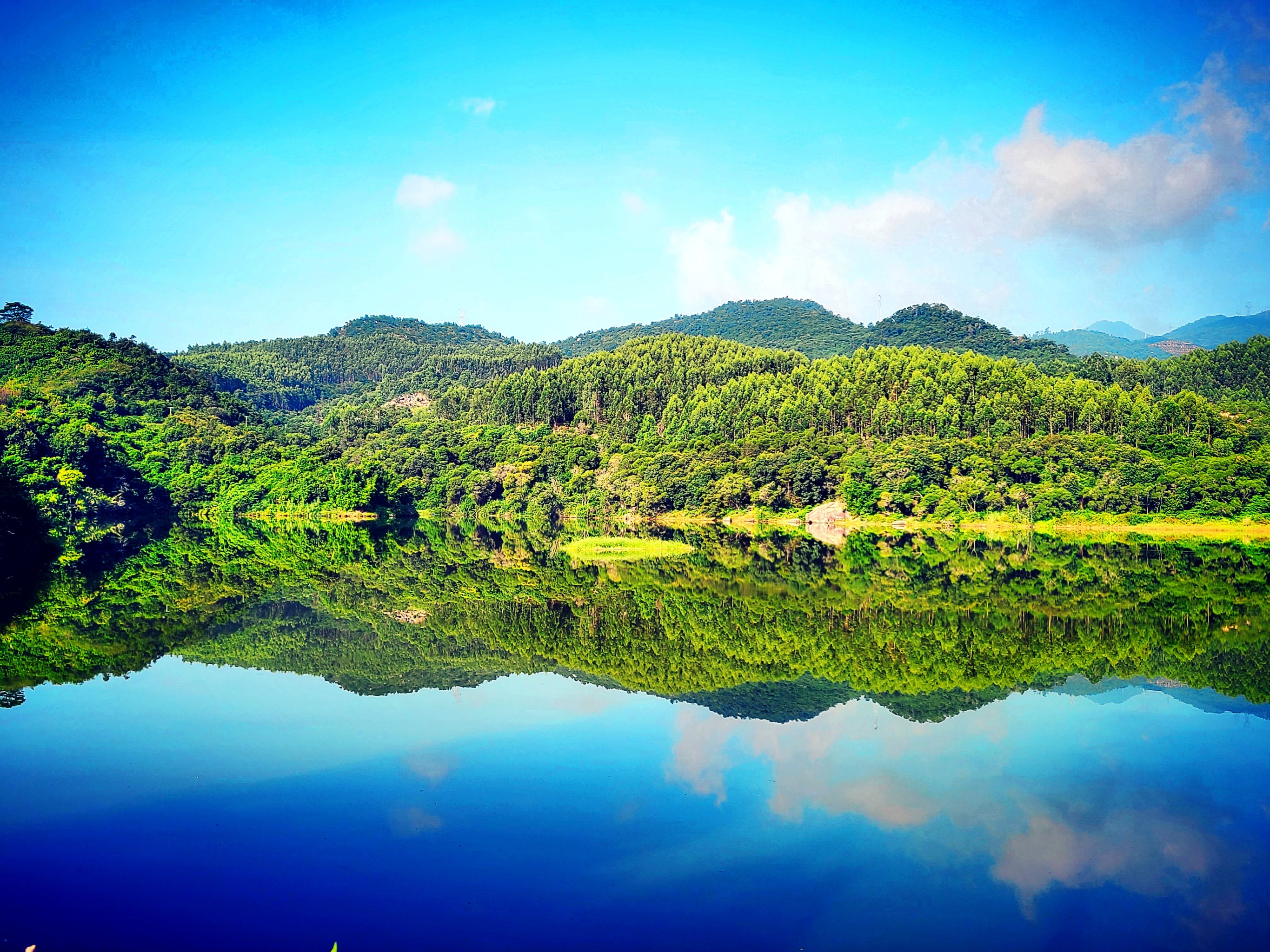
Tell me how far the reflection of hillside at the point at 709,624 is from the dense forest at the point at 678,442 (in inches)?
751

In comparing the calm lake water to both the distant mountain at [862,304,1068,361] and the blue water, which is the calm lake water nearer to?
the blue water

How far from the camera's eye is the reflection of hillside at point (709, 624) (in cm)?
1717

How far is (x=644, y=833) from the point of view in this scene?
9.81 meters

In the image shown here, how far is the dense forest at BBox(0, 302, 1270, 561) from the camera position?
197 ft

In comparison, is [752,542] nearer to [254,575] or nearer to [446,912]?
[254,575]

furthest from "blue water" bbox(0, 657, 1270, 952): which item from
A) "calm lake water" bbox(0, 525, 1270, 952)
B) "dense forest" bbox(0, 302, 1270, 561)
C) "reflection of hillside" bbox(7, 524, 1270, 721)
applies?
"dense forest" bbox(0, 302, 1270, 561)

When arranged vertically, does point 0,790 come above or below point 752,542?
above

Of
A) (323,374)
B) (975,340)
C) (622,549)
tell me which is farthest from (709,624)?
(323,374)

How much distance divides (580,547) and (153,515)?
4644 cm

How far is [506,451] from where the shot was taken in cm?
9019

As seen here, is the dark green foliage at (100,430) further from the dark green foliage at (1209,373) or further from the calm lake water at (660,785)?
the dark green foliage at (1209,373)

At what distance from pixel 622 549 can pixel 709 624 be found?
2276cm

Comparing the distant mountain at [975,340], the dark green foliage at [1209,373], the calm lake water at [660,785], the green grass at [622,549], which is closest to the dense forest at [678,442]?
the dark green foliage at [1209,373]

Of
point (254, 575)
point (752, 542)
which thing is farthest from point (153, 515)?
point (752, 542)
